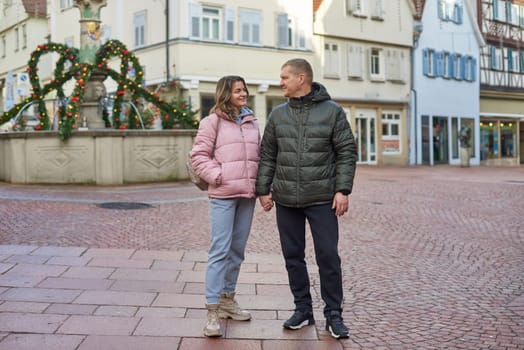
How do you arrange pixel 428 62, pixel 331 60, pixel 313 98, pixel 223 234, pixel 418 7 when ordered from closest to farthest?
pixel 313 98 < pixel 223 234 < pixel 331 60 < pixel 418 7 < pixel 428 62

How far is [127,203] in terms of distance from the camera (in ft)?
39.8

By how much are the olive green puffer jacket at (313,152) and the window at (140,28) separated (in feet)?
82.1

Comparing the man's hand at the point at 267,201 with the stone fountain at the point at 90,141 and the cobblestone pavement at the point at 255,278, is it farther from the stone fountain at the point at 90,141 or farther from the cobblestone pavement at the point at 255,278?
the stone fountain at the point at 90,141

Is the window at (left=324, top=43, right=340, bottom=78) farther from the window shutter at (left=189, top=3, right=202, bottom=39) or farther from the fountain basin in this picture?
the fountain basin

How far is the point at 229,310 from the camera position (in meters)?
4.94

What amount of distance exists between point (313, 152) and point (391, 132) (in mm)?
31229

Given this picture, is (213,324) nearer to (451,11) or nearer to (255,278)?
(255,278)

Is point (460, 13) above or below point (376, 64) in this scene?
above

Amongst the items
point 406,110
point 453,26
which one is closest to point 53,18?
point 406,110

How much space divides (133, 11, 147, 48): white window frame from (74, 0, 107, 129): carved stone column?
445 inches

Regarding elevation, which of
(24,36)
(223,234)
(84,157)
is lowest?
(223,234)

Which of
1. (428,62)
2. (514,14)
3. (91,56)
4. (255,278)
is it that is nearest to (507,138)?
(514,14)

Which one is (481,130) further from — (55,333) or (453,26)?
(55,333)

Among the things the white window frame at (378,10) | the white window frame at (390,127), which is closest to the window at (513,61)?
the white window frame at (390,127)
